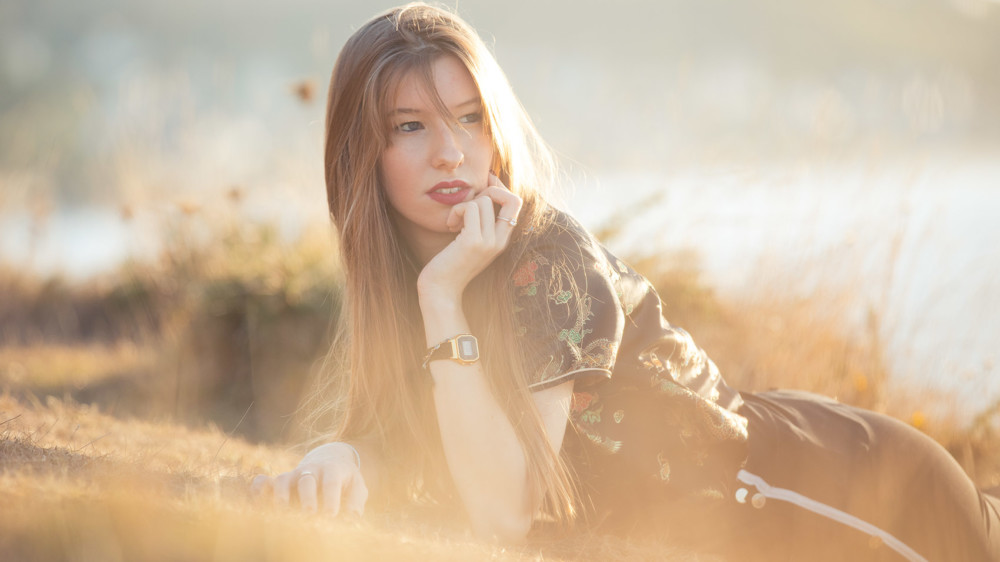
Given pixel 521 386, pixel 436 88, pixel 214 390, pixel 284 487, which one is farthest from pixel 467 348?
pixel 214 390

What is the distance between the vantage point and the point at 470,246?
1.95 m

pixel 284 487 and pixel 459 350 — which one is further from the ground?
pixel 459 350

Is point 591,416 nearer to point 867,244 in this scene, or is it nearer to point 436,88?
point 436,88

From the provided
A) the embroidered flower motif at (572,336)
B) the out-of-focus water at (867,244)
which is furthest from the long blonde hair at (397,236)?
the out-of-focus water at (867,244)

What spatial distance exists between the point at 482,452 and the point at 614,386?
39cm

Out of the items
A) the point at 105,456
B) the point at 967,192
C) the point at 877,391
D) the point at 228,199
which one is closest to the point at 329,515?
the point at 105,456

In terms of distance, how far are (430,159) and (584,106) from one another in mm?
4089

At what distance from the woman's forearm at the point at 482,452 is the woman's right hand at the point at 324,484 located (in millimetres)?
234

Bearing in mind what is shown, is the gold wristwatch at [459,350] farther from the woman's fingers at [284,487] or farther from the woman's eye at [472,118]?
the woman's eye at [472,118]

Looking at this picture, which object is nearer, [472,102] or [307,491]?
[307,491]

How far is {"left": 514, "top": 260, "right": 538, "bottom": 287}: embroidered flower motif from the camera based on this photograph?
1.99m

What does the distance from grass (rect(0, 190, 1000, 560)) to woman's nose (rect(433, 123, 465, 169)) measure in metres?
0.85

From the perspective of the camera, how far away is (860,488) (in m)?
2.17

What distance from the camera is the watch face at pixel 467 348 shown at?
1905mm
